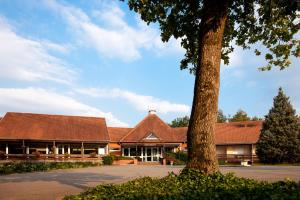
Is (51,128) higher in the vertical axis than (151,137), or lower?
higher

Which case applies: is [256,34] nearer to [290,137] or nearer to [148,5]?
[148,5]

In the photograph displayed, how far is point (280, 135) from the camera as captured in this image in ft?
131

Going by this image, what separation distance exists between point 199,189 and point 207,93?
310 cm

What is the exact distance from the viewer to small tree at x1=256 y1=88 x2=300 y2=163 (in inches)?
1545

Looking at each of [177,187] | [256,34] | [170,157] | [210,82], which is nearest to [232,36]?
[256,34]

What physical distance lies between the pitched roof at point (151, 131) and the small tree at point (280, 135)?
591 inches

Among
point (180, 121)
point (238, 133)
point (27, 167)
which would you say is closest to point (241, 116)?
point (180, 121)

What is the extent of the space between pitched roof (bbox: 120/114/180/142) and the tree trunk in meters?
40.8

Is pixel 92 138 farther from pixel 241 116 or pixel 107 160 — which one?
pixel 241 116

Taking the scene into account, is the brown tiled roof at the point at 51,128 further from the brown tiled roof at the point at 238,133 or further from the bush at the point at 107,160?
the brown tiled roof at the point at 238,133

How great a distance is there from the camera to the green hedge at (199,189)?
25.5 ft

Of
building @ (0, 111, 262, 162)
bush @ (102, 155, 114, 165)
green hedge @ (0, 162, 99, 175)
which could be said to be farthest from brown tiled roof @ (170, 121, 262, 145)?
green hedge @ (0, 162, 99, 175)

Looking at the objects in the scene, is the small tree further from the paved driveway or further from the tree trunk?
the tree trunk

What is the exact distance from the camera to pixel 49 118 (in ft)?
169
